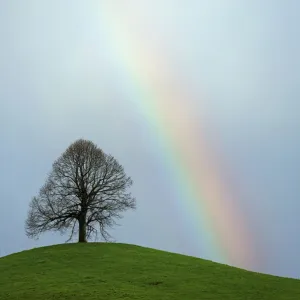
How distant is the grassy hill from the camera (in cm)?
3412

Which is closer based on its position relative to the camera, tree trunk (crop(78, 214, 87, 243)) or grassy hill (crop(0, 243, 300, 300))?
grassy hill (crop(0, 243, 300, 300))

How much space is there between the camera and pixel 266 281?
4078 cm

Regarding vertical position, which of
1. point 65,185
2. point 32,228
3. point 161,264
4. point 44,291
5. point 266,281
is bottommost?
point 44,291

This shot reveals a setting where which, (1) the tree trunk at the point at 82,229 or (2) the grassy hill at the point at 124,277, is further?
(1) the tree trunk at the point at 82,229

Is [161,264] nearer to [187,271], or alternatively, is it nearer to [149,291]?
[187,271]

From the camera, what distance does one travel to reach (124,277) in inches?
1622

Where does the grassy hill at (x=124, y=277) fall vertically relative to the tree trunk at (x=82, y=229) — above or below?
below

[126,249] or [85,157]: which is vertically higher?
[85,157]

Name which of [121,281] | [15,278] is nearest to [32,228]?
[15,278]

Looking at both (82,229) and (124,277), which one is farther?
(82,229)

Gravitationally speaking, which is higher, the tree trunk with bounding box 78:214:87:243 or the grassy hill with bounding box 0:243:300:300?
the tree trunk with bounding box 78:214:87:243

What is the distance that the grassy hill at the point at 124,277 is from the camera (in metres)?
34.1

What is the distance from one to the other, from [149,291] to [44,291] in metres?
8.04

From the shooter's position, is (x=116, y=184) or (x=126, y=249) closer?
(x=126, y=249)
